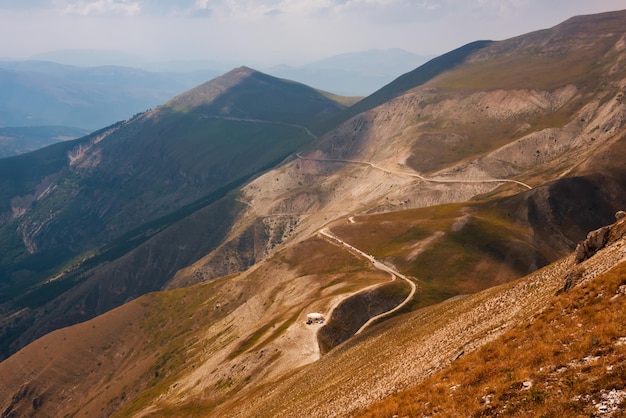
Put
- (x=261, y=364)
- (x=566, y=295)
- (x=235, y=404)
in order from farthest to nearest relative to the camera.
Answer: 1. (x=261, y=364)
2. (x=235, y=404)
3. (x=566, y=295)

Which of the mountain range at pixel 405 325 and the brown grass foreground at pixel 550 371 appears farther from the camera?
the mountain range at pixel 405 325

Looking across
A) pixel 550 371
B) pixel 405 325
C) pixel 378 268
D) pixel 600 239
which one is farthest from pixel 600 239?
pixel 378 268

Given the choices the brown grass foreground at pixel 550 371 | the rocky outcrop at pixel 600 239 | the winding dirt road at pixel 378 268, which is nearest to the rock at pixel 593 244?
the rocky outcrop at pixel 600 239

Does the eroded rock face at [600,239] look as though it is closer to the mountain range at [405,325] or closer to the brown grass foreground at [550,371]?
the mountain range at [405,325]

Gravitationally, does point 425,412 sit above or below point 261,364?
above

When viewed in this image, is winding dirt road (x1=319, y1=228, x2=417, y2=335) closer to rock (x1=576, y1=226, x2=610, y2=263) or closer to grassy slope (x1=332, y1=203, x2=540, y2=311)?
grassy slope (x1=332, y1=203, x2=540, y2=311)

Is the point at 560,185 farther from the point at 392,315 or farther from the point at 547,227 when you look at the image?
the point at 392,315

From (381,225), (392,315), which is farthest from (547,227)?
(392,315)

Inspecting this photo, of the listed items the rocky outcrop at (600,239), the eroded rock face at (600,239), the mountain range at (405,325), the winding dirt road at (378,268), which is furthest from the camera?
the winding dirt road at (378,268)
